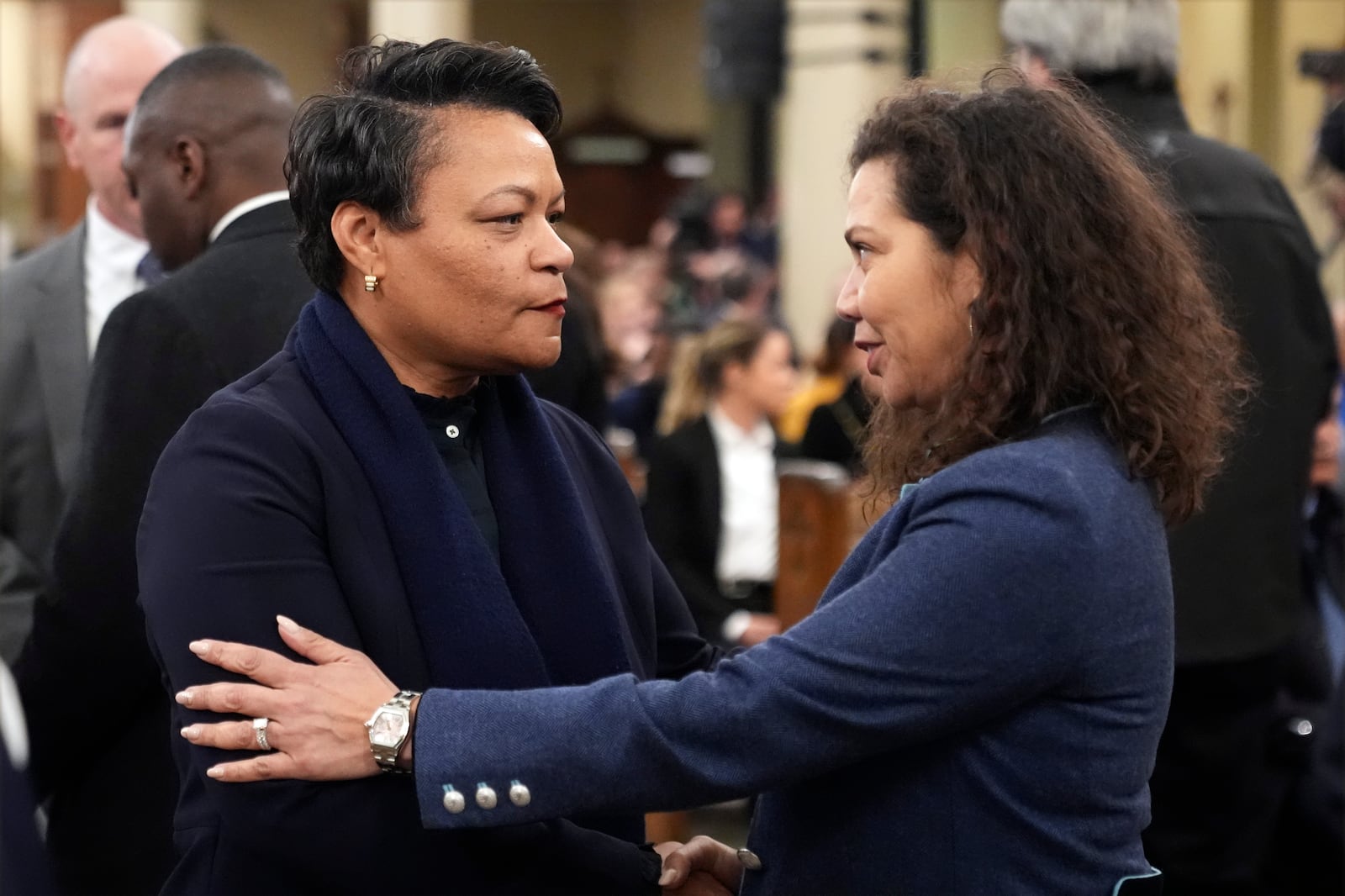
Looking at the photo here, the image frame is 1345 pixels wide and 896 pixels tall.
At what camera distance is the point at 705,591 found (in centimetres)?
611

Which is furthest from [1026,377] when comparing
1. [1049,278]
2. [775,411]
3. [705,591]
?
[775,411]

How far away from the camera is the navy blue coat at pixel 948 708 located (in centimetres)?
183

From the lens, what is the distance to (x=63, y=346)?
11.8 ft

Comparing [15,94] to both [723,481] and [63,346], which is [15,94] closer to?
[723,481]

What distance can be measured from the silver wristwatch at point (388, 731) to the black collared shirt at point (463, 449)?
1.01 feet

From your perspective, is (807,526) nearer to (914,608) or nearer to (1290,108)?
(914,608)

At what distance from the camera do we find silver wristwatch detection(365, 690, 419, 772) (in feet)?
6.33

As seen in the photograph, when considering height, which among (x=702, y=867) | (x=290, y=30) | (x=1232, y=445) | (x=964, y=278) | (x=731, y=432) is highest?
(x=290, y=30)

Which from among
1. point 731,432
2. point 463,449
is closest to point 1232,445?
point 463,449

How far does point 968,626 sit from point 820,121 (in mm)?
11383

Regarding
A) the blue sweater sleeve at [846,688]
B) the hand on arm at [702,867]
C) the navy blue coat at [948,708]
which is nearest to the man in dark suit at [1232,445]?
the hand on arm at [702,867]

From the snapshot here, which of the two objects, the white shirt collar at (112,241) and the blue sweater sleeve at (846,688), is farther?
the white shirt collar at (112,241)

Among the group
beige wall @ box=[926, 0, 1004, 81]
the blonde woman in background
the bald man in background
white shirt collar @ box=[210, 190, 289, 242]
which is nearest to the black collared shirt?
white shirt collar @ box=[210, 190, 289, 242]

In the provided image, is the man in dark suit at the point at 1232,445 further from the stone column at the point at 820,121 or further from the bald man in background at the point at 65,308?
the stone column at the point at 820,121
